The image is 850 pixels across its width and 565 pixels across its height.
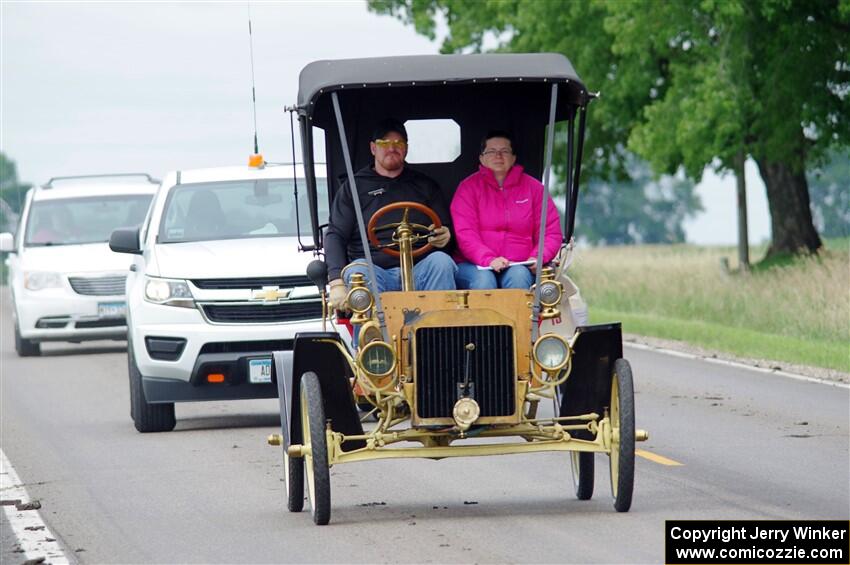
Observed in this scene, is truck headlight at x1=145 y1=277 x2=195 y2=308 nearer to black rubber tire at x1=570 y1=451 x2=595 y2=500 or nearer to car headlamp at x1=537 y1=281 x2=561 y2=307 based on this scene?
black rubber tire at x1=570 y1=451 x2=595 y2=500

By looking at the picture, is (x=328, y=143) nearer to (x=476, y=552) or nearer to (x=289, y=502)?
(x=289, y=502)

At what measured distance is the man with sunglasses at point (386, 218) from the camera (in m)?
10.1

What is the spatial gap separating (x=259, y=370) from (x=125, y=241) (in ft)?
6.56

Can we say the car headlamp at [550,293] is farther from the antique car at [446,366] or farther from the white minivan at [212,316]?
the white minivan at [212,316]

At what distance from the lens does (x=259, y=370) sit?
13.8 meters

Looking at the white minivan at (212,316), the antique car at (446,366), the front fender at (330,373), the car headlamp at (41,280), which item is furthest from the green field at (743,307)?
the front fender at (330,373)

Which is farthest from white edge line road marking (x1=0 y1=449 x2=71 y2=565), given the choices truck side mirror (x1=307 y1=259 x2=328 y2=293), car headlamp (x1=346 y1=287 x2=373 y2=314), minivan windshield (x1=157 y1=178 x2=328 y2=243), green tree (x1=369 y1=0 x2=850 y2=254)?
green tree (x1=369 y1=0 x2=850 y2=254)

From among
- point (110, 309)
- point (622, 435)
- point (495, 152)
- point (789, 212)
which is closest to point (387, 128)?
point (495, 152)

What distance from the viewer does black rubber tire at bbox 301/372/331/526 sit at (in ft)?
30.8

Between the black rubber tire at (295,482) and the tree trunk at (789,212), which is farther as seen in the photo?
the tree trunk at (789,212)

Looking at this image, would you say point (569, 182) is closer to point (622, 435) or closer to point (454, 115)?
point (454, 115)

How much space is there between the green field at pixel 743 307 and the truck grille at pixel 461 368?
988 centimetres

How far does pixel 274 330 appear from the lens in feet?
45.5

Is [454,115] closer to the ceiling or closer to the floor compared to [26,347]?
closer to the ceiling
